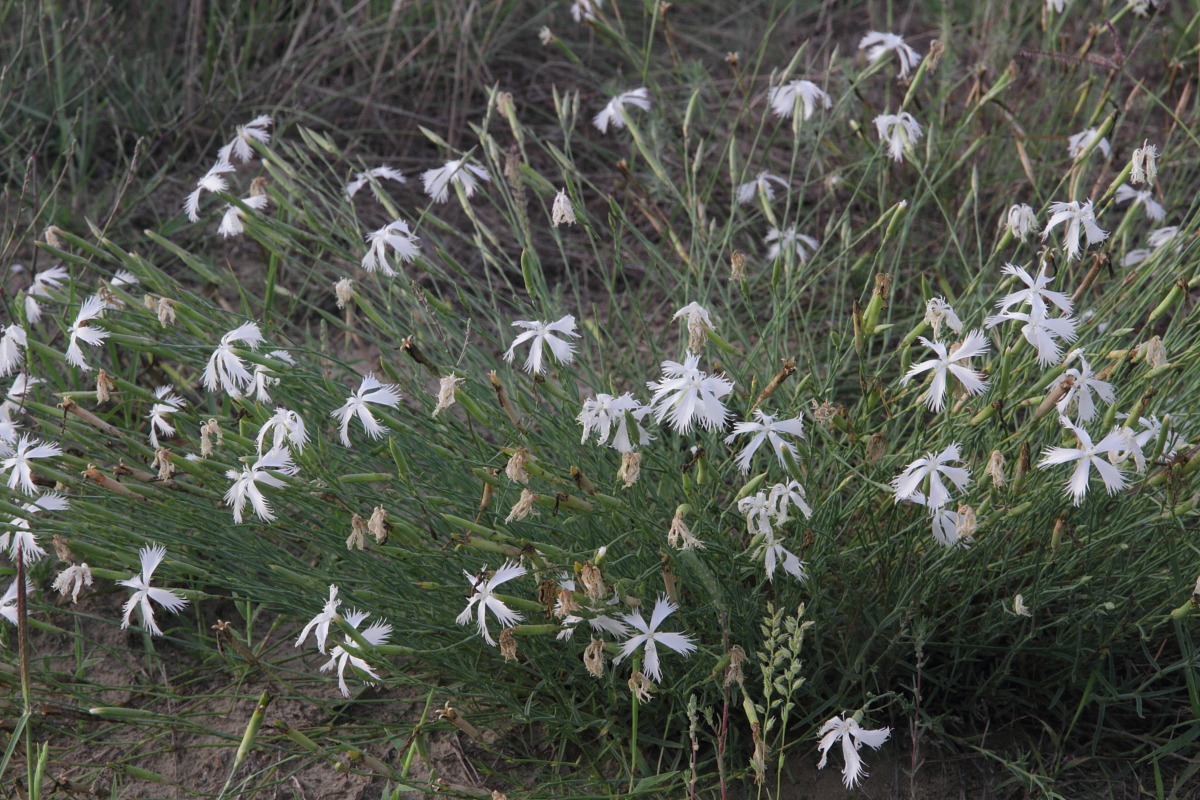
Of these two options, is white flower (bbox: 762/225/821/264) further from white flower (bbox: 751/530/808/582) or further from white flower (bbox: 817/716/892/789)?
white flower (bbox: 817/716/892/789)

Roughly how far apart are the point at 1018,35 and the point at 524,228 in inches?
91.8

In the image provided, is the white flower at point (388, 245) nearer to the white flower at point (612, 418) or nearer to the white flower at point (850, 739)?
the white flower at point (612, 418)

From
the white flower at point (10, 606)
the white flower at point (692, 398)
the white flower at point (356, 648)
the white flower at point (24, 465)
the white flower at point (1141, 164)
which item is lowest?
the white flower at point (10, 606)

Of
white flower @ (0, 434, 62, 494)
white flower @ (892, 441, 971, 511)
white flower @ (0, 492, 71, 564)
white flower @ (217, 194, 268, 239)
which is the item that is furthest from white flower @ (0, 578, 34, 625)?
white flower @ (892, 441, 971, 511)

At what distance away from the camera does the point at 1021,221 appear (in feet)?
6.59

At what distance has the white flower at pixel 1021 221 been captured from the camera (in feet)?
6.55

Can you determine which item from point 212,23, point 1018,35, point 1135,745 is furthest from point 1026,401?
point 212,23

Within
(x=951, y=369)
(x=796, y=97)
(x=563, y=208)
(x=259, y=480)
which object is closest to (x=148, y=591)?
(x=259, y=480)

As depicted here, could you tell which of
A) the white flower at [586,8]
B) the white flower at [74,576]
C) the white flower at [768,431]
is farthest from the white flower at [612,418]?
the white flower at [586,8]

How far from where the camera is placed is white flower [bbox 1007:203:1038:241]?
6.55 feet

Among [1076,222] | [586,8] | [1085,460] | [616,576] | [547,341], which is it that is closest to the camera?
[1085,460]

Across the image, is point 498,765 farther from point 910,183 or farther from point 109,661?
point 910,183

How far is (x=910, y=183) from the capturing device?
3299 mm

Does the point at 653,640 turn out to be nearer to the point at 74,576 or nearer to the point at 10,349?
the point at 74,576
